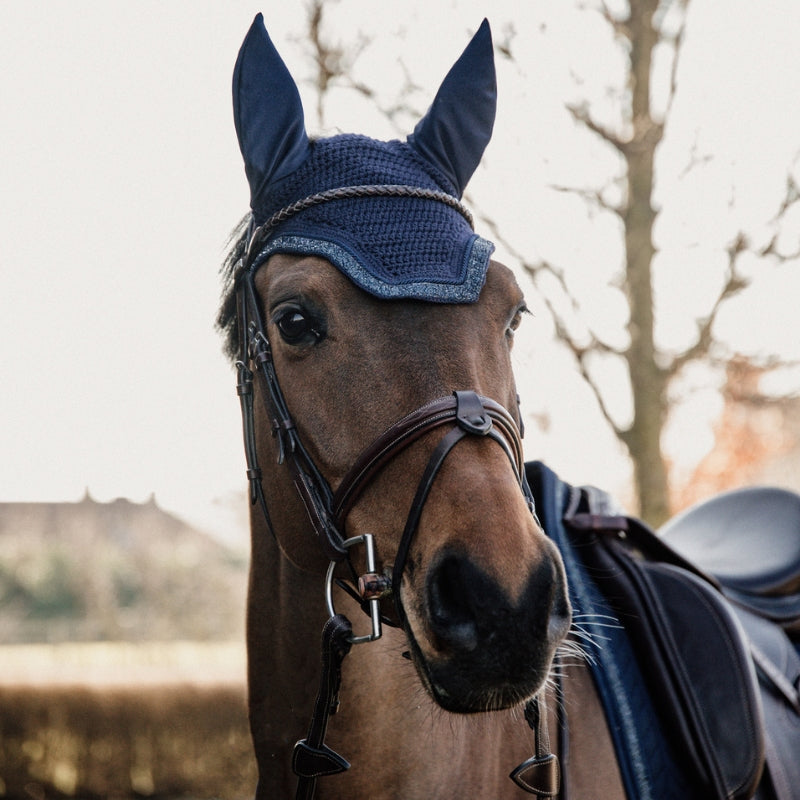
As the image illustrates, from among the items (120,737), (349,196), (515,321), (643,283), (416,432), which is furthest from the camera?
(643,283)

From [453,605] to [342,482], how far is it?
15.9 inches

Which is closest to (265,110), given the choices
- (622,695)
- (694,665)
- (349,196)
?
(349,196)

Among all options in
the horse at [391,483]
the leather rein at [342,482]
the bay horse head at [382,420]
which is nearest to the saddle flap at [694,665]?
the horse at [391,483]

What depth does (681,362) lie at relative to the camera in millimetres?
7180

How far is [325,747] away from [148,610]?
12.8m

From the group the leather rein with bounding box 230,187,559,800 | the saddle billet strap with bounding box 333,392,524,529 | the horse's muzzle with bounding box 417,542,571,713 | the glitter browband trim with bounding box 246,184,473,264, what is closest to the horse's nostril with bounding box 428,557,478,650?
the horse's muzzle with bounding box 417,542,571,713

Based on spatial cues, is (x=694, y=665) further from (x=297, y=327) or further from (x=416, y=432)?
(x=297, y=327)

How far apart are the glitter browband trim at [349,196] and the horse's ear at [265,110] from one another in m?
0.12

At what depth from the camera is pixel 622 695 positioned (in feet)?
6.88

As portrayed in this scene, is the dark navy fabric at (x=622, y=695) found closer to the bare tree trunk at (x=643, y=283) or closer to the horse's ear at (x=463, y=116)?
the horse's ear at (x=463, y=116)

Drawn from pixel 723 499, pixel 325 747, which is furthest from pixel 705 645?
pixel 723 499

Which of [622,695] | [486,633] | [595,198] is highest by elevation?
[595,198]

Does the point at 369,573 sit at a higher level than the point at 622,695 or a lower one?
higher

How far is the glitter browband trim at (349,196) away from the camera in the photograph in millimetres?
1938
